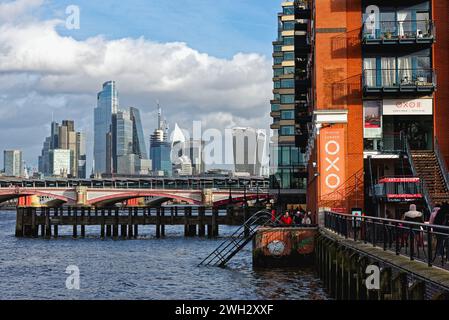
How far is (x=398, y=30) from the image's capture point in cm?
4256

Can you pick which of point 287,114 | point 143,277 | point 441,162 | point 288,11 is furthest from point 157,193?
point 441,162

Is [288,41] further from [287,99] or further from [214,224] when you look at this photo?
[214,224]

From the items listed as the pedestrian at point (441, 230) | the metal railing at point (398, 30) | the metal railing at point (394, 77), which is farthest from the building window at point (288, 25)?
the pedestrian at point (441, 230)

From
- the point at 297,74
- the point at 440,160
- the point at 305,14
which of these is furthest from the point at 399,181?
the point at 297,74

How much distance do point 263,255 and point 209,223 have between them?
4087 centimetres

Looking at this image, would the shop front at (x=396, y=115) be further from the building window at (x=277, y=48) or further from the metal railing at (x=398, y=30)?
the building window at (x=277, y=48)

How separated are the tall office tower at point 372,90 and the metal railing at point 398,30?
6cm

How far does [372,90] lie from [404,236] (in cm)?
2357

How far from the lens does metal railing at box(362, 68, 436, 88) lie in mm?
41906

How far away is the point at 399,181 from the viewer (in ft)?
125

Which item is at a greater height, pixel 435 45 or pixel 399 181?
pixel 435 45

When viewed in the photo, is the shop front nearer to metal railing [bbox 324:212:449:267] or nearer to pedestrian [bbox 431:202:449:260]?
metal railing [bbox 324:212:449:267]
